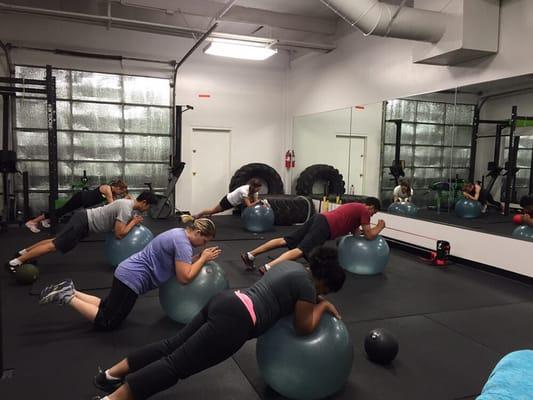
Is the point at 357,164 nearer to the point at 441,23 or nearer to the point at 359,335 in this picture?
the point at 441,23

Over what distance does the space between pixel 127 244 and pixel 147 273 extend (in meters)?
1.59

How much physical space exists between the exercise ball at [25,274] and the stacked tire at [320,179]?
5.46 meters

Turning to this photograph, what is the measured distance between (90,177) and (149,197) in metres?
4.74

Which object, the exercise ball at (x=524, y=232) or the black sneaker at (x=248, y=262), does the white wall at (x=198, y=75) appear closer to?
the black sneaker at (x=248, y=262)

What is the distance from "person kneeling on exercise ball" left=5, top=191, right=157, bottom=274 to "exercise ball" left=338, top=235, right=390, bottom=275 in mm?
2163

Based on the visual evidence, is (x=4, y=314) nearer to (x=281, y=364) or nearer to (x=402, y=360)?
(x=281, y=364)

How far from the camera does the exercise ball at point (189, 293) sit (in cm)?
301

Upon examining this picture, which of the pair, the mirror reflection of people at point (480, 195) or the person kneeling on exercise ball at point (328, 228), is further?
the mirror reflection of people at point (480, 195)

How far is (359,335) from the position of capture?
10.1 ft

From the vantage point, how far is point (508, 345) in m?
3.01

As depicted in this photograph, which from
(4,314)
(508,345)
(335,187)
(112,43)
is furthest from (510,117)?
(112,43)

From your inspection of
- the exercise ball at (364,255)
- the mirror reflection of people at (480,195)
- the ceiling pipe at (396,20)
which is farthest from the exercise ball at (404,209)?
the ceiling pipe at (396,20)

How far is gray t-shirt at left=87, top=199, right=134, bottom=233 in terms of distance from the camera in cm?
416

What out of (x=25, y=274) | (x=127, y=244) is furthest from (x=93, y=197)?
(x=25, y=274)
